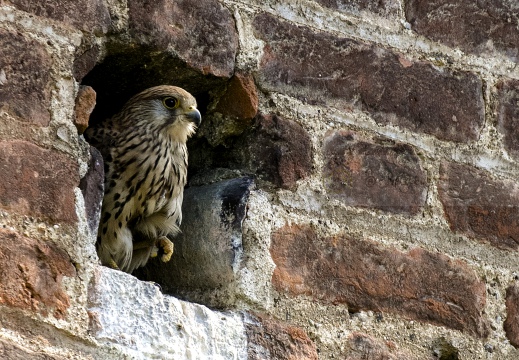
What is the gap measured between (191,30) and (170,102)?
15.1 inches

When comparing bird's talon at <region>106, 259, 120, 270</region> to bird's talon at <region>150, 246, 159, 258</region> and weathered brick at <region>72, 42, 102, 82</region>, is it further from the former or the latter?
weathered brick at <region>72, 42, 102, 82</region>

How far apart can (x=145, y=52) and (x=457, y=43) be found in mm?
1032

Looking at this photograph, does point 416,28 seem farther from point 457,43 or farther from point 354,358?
point 354,358

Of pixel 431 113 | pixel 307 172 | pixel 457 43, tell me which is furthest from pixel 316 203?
pixel 457 43

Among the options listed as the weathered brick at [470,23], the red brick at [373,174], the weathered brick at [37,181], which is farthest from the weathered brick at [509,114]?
the weathered brick at [37,181]

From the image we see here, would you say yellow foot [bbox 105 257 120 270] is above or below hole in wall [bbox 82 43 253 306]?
below

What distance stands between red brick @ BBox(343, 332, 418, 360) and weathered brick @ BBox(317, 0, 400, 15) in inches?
36.5

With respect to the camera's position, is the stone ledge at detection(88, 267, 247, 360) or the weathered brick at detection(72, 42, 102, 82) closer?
the stone ledge at detection(88, 267, 247, 360)

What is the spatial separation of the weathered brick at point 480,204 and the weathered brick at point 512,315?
0.13 metres

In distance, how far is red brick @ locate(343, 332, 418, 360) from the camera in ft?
9.67

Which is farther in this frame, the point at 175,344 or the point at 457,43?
the point at 457,43

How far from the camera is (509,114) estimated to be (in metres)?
3.48

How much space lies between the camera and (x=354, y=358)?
2938mm

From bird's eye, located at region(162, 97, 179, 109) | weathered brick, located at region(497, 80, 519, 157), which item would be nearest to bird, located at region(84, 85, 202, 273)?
bird's eye, located at region(162, 97, 179, 109)
